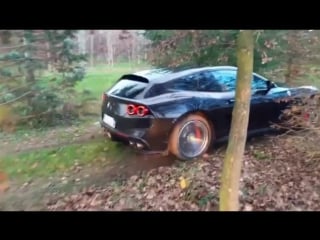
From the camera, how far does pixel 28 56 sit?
313cm

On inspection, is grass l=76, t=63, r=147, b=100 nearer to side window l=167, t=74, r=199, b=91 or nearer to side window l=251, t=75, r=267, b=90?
side window l=167, t=74, r=199, b=91

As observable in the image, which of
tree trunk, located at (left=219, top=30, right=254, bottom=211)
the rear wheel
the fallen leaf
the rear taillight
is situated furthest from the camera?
the rear wheel

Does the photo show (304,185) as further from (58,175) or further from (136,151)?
(58,175)

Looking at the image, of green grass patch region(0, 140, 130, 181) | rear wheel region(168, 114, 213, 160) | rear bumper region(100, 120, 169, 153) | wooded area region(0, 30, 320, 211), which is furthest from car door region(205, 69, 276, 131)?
green grass patch region(0, 140, 130, 181)

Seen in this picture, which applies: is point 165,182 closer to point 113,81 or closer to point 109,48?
point 113,81

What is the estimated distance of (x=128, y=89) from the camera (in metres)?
2.96

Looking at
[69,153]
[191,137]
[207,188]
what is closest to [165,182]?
[207,188]

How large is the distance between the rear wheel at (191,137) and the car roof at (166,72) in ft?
1.35

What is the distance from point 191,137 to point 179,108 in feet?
1.00

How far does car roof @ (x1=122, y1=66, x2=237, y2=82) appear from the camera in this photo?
299 centimetres
